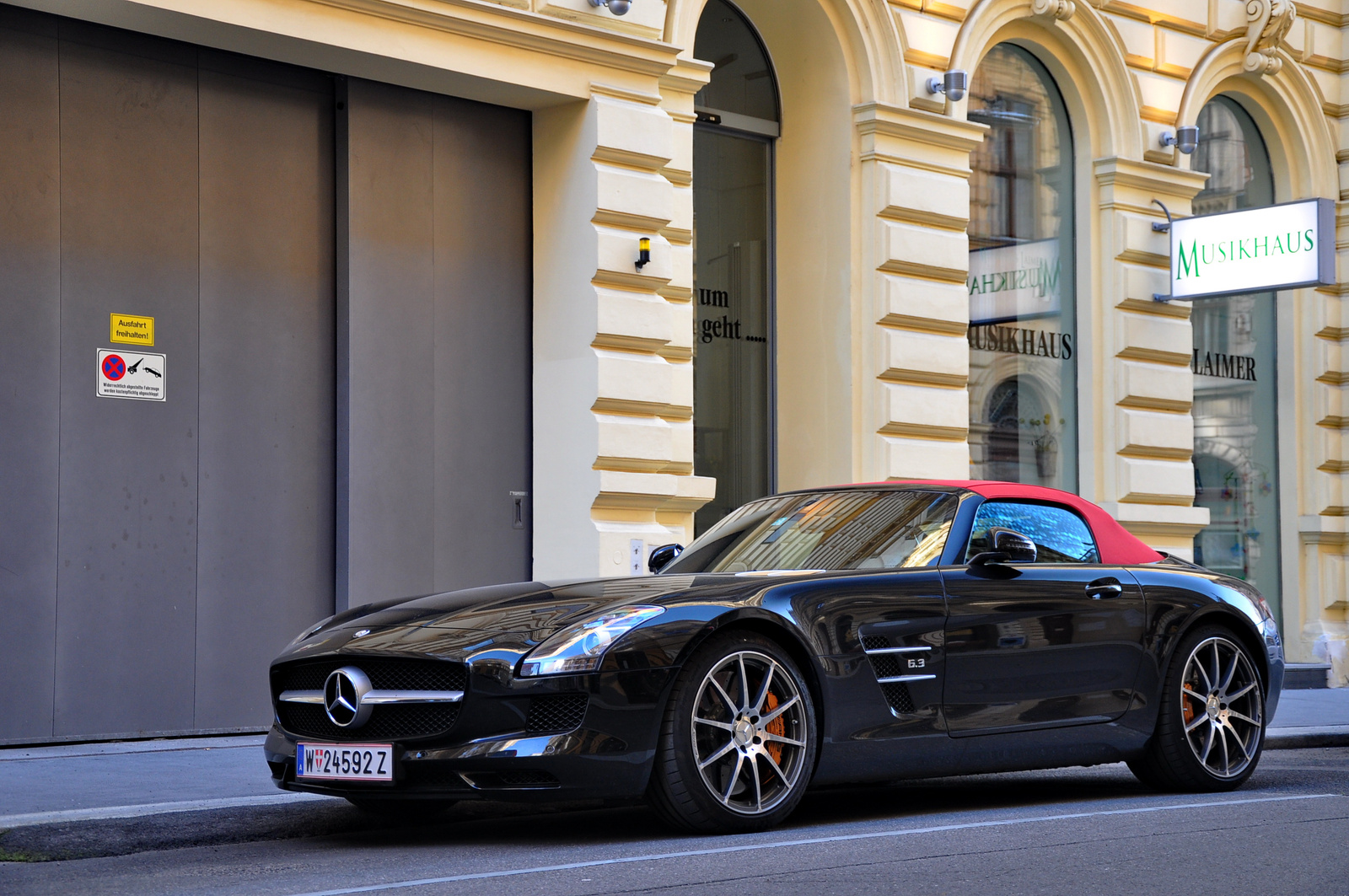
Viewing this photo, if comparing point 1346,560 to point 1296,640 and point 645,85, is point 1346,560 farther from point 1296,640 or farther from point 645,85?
point 645,85

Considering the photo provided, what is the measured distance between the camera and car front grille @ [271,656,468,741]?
5.85 m

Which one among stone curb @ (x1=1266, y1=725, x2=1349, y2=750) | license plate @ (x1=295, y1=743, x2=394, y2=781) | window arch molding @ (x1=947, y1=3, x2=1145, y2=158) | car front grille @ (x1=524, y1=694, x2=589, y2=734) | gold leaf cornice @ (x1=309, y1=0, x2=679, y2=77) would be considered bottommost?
stone curb @ (x1=1266, y1=725, x2=1349, y2=750)

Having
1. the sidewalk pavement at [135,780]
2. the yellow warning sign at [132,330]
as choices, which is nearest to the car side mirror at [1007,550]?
the sidewalk pavement at [135,780]

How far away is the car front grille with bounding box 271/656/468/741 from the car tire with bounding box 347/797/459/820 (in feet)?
1.57

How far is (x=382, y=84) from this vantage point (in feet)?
35.8

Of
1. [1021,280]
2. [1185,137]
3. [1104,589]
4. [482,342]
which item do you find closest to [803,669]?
[1104,589]

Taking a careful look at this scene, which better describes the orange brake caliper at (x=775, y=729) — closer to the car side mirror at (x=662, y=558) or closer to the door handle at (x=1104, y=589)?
the car side mirror at (x=662, y=558)

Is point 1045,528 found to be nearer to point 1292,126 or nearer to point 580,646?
point 580,646

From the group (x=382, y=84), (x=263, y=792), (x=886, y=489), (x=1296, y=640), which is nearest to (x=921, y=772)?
(x=886, y=489)

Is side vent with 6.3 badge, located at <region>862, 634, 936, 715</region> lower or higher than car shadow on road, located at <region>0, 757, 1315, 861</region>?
higher

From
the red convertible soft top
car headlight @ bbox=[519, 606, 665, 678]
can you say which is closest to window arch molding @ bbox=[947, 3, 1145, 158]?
the red convertible soft top

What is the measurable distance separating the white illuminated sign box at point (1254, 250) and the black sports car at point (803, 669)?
7128mm

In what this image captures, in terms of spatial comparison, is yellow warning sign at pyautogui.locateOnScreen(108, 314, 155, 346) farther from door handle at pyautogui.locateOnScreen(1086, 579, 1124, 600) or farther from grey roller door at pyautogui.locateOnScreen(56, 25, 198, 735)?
door handle at pyautogui.locateOnScreen(1086, 579, 1124, 600)

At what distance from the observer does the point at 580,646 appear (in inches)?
229
